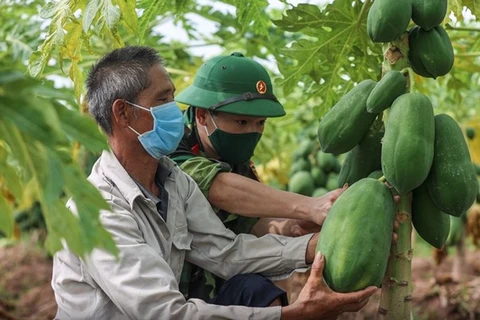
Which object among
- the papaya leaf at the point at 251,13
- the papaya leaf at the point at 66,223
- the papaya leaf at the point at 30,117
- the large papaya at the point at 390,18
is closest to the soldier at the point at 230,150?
the papaya leaf at the point at 251,13

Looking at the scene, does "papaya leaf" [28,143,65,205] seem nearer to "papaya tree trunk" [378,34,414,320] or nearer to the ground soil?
"papaya tree trunk" [378,34,414,320]

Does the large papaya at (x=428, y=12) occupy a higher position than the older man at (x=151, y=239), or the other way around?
the large papaya at (x=428, y=12)

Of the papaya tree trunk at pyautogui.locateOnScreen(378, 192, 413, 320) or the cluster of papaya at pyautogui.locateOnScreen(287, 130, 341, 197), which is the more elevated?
the papaya tree trunk at pyautogui.locateOnScreen(378, 192, 413, 320)

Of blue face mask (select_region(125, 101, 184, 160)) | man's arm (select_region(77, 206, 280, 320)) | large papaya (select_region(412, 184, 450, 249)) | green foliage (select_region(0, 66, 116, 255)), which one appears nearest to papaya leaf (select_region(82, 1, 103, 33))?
blue face mask (select_region(125, 101, 184, 160))

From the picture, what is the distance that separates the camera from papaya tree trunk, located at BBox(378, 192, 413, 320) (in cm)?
263

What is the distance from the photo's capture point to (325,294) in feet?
8.97

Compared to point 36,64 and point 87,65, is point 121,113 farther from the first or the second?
point 87,65

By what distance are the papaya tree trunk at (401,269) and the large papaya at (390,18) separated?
475 millimetres

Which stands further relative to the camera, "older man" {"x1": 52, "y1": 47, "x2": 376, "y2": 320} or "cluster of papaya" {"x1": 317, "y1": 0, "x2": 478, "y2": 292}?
"older man" {"x1": 52, "y1": 47, "x2": 376, "y2": 320}

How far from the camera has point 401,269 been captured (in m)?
2.64

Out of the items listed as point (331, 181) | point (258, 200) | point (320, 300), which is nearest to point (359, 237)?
point (320, 300)

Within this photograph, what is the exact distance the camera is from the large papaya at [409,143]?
2.46m

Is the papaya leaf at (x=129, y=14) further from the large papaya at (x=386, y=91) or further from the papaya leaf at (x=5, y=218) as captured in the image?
the papaya leaf at (x=5, y=218)

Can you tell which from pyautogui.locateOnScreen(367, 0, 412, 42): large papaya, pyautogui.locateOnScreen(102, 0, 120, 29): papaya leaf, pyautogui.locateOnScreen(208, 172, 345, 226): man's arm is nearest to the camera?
pyautogui.locateOnScreen(367, 0, 412, 42): large papaya
